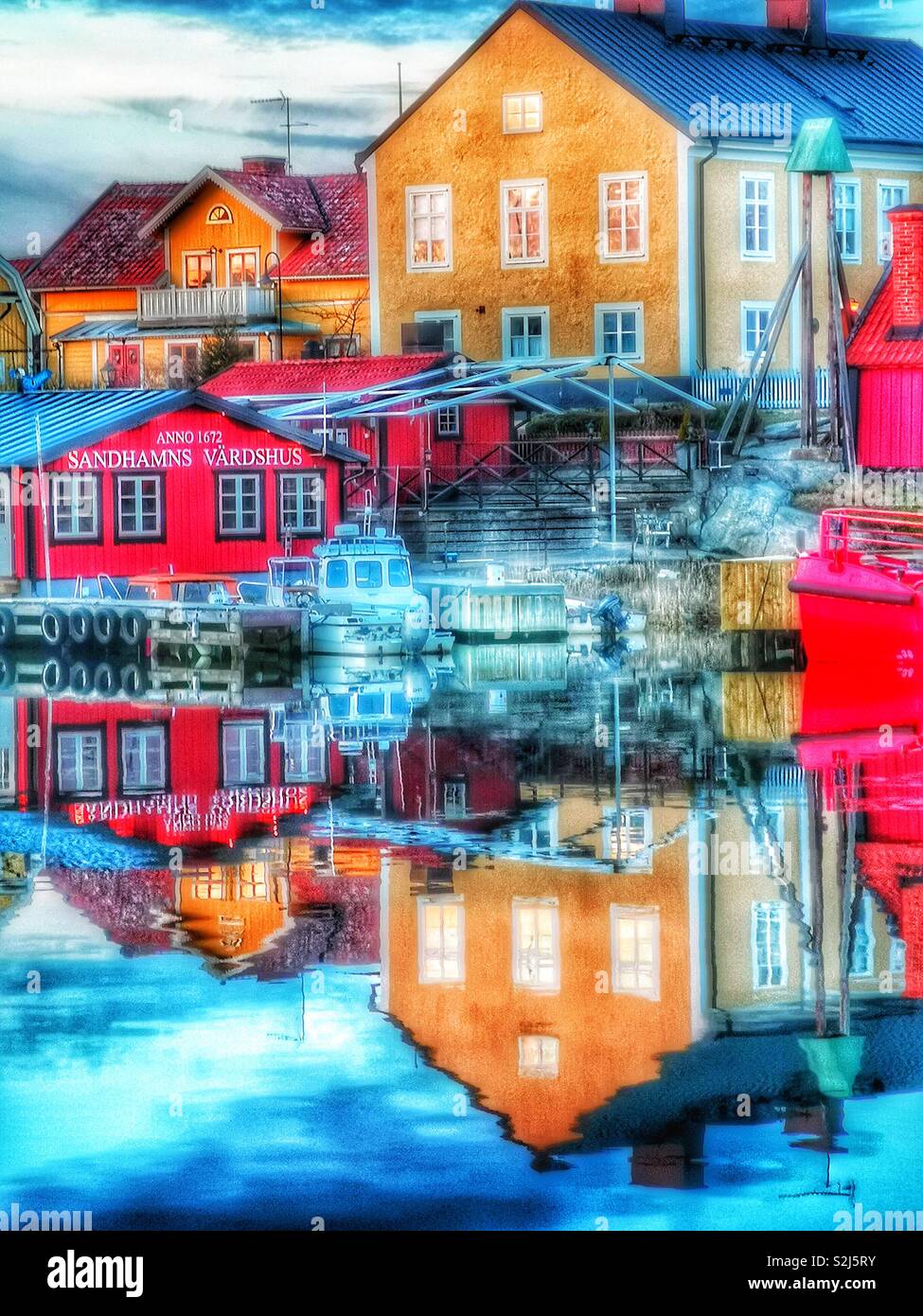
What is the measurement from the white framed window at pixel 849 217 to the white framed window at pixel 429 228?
6.30 m

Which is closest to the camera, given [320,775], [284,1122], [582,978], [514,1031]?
[284,1122]

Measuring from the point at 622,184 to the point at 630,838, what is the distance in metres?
27.0

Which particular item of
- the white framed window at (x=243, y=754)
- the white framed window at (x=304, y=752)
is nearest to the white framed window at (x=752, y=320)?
the white framed window at (x=304, y=752)

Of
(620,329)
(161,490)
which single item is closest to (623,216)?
(620,329)

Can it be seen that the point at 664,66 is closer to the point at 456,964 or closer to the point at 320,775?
the point at 320,775

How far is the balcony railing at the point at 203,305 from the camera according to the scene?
148 ft

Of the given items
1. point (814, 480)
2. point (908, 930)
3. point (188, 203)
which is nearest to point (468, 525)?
point (814, 480)

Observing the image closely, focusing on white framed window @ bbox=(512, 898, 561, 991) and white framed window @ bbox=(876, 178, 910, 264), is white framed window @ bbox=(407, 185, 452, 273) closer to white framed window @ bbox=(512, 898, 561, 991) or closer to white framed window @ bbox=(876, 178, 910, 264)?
white framed window @ bbox=(876, 178, 910, 264)

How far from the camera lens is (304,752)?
18.4 meters

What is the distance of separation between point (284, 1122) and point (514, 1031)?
1272 millimetres

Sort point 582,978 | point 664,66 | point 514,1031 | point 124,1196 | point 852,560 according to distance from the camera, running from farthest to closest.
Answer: point 664,66 < point 852,560 < point 582,978 < point 514,1031 < point 124,1196

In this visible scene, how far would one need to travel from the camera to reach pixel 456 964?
32.9ft

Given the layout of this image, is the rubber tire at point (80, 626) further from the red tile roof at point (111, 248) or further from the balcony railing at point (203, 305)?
the red tile roof at point (111, 248)

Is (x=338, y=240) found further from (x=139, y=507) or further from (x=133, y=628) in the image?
(x=133, y=628)
